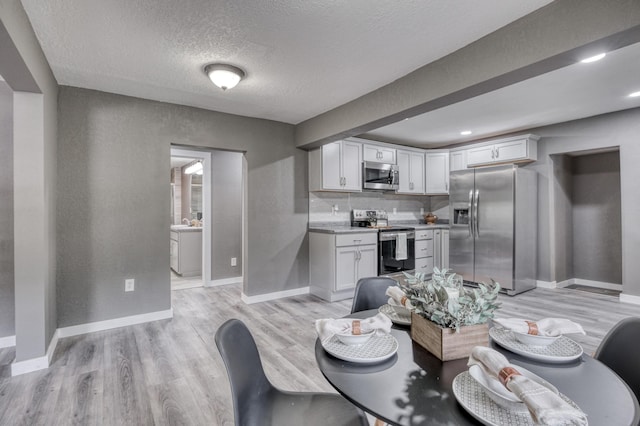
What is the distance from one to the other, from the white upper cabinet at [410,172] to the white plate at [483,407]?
467 centimetres

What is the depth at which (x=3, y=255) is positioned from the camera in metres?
2.81

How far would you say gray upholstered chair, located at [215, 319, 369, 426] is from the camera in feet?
3.82

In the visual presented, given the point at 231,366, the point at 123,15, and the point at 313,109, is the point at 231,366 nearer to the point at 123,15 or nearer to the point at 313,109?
the point at 123,15

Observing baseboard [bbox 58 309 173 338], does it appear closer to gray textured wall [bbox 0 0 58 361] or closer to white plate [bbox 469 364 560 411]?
gray textured wall [bbox 0 0 58 361]

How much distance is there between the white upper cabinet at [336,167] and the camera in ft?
14.5

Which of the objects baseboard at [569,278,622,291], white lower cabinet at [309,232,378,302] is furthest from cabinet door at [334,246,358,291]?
baseboard at [569,278,622,291]

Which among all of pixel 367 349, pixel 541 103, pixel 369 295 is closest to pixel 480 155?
pixel 541 103

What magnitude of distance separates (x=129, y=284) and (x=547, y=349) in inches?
140

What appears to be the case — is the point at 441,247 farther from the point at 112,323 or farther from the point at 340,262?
the point at 112,323

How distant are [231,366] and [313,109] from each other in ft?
10.5

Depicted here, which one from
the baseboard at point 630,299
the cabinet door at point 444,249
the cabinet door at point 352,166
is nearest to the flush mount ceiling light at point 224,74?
the cabinet door at point 352,166

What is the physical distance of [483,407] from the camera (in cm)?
83

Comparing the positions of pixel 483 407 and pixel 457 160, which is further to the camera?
pixel 457 160

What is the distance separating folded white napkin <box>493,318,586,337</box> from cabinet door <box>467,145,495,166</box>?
4283 mm
